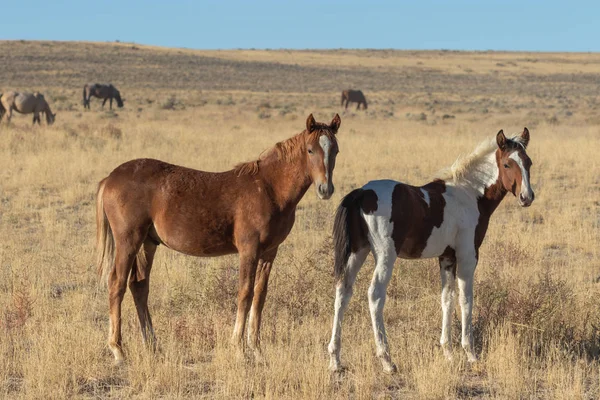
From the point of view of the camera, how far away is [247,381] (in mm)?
5449

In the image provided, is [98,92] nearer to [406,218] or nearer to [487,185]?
[487,185]

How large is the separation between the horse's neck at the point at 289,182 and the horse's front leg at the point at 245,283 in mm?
409

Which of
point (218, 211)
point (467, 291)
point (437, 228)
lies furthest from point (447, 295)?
point (218, 211)

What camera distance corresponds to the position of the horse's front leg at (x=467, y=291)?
6035 mm

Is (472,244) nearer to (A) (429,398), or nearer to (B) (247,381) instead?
(A) (429,398)

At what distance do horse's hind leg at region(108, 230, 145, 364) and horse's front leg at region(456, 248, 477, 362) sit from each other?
2474mm

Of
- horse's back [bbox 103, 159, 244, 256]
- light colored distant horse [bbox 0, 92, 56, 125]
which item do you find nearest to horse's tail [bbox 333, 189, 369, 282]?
horse's back [bbox 103, 159, 244, 256]

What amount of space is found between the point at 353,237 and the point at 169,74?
207 ft

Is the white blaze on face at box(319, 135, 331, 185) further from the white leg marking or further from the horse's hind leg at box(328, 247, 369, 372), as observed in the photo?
the white leg marking

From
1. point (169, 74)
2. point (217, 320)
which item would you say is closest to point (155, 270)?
point (217, 320)

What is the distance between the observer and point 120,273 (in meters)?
6.19

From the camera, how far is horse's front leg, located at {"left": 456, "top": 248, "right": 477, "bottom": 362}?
604 cm

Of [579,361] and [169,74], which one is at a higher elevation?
[169,74]

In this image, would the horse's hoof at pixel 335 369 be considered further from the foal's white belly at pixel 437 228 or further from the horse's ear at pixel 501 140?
the horse's ear at pixel 501 140
